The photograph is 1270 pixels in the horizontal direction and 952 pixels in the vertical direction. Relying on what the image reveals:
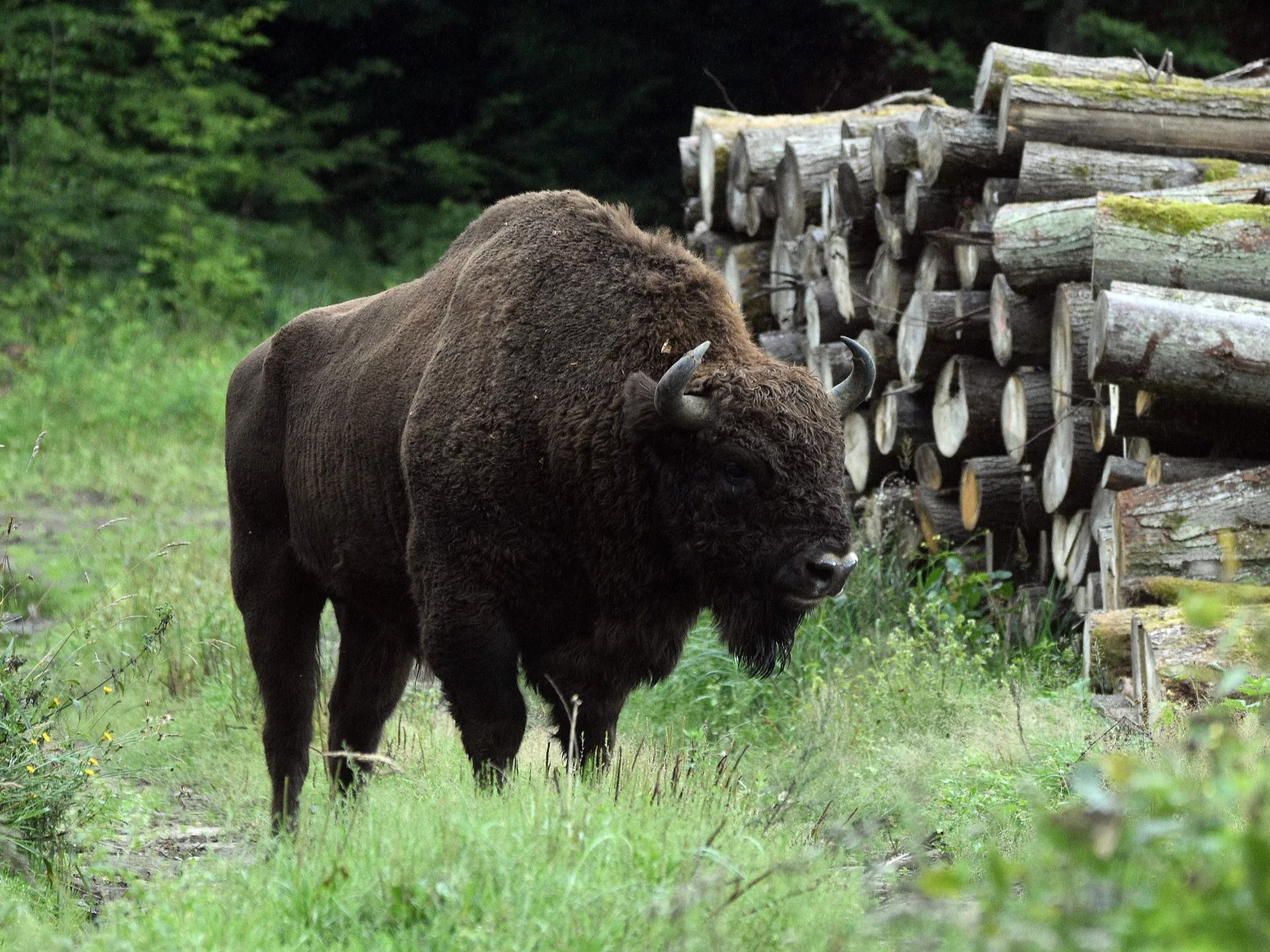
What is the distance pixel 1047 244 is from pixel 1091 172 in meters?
0.82

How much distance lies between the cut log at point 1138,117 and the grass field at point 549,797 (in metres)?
2.33

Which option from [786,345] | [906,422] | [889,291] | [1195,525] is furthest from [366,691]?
[786,345]

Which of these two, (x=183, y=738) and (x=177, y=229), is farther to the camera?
(x=177, y=229)

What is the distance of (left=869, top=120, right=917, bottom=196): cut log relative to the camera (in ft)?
25.5

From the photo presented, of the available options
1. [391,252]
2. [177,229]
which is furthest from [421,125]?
[177,229]

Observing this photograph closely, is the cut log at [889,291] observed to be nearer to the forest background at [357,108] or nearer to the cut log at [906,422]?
the cut log at [906,422]

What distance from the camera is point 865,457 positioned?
834 centimetres

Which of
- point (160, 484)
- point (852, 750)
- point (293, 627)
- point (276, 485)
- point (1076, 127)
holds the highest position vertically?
point (1076, 127)

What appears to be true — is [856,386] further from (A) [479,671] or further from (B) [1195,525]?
(B) [1195,525]

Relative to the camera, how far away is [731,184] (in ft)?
32.7

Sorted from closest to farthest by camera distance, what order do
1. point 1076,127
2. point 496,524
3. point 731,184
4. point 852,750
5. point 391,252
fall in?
point 496,524
point 852,750
point 1076,127
point 731,184
point 391,252

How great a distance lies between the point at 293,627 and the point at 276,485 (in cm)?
57

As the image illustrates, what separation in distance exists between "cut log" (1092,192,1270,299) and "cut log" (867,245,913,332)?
1927 mm

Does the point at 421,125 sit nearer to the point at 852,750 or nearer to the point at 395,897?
the point at 852,750
